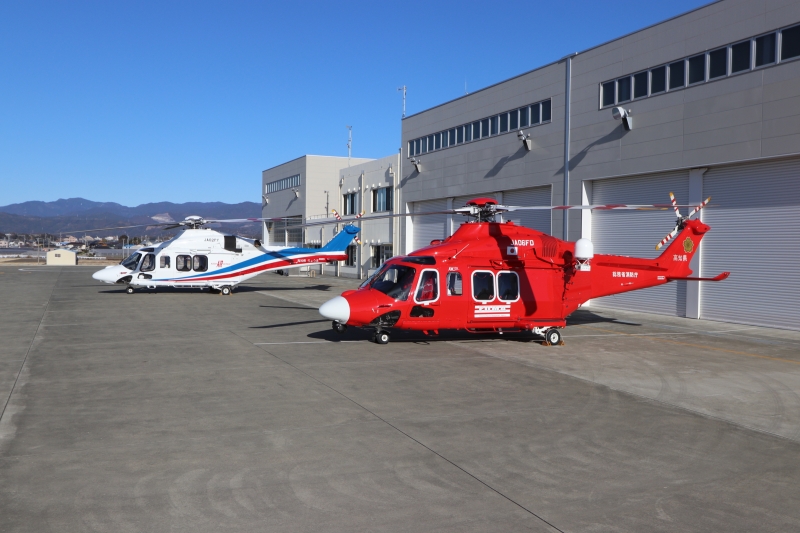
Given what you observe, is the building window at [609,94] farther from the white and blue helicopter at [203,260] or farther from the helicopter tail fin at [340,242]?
the helicopter tail fin at [340,242]

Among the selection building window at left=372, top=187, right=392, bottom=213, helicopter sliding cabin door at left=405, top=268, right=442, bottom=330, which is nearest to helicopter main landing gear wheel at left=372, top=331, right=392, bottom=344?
helicopter sliding cabin door at left=405, top=268, right=442, bottom=330

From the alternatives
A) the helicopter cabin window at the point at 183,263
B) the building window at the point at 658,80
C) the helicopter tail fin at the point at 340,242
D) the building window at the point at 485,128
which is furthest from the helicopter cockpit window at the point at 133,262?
the building window at the point at 658,80

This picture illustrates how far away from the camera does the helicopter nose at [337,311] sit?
13383 millimetres

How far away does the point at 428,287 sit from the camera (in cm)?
1401

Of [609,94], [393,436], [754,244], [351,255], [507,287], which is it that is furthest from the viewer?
[351,255]

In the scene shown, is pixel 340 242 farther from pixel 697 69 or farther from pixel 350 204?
pixel 697 69

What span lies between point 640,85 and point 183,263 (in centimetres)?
1949

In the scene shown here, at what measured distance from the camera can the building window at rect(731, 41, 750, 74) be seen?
18.5 metres

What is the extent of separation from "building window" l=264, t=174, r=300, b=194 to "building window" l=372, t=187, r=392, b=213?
514 inches

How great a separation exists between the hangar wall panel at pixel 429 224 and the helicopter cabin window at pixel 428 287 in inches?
750

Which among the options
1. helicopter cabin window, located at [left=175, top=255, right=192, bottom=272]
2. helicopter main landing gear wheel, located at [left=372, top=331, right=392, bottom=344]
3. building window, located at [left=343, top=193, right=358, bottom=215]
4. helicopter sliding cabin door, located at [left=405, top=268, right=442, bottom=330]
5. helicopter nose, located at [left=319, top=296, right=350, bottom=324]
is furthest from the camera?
building window, located at [left=343, top=193, right=358, bottom=215]

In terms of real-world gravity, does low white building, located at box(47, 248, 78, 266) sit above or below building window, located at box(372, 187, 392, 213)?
below

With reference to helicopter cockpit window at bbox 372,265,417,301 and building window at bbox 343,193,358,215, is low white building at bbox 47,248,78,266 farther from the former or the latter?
helicopter cockpit window at bbox 372,265,417,301

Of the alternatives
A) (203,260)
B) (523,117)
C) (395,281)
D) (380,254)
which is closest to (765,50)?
(523,117)
